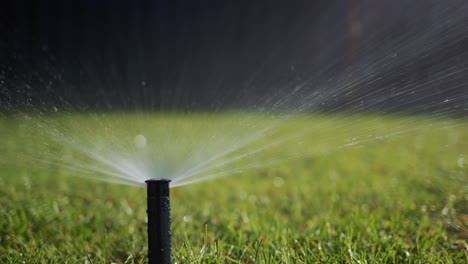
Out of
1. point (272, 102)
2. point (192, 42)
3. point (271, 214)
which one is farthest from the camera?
point (192, 42)

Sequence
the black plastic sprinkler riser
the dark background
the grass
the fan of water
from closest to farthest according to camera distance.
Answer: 1. the black plastic sprinkler riser
2. the grass
3. the fan of water
4. the dark background

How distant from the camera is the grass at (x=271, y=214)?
1800mm

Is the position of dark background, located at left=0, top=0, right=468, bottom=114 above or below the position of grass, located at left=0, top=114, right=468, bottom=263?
above

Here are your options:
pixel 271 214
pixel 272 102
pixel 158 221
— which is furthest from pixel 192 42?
pixel 158 221

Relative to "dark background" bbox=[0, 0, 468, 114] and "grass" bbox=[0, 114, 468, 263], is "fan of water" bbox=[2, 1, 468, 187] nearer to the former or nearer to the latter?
"dark background" bbox=[0, 0, 468, 114]

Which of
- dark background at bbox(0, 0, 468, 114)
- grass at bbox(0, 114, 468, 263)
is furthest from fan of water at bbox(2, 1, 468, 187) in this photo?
grass at bbox(0, 114, 468, 263)

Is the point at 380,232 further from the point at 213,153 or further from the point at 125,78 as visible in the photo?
the point at 125,78

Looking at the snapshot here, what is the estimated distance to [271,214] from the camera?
2.53 metres

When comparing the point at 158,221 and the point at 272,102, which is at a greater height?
the point at 272,102

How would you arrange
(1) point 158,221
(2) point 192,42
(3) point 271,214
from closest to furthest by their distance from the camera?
1. (1) point 158,221
2. (3) point 271,214
3. (2) point 192,42

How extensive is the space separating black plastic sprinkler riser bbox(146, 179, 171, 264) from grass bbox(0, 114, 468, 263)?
0.83 ft

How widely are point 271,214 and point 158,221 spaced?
130 cm

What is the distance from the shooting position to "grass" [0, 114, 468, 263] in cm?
180

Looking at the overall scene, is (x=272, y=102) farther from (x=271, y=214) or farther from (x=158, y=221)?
(x=158, y=221)
